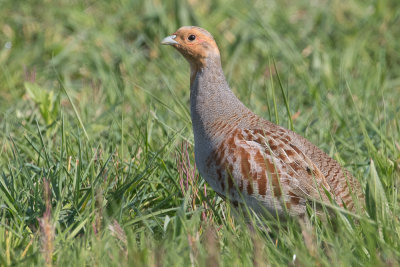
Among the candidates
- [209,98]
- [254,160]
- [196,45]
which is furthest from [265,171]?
[196,45]

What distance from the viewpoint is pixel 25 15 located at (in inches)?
268

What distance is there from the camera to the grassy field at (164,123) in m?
3.02

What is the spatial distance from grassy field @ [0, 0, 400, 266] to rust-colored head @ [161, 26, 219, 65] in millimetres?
340

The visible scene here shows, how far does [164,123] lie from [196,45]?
24.5 inches

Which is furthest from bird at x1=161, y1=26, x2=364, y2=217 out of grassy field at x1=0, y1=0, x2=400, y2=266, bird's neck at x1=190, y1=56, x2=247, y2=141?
grassy field at x1=0, y1=0, x2=400, y2=266

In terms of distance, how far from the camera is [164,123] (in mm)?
4422

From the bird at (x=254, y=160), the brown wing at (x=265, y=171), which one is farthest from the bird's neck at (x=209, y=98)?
the brown wing at (x=265, y=171)

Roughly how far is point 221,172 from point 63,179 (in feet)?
2.99

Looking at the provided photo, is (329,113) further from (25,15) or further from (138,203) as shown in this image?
(25,15)

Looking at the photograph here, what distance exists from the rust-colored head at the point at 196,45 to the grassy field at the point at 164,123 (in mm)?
340

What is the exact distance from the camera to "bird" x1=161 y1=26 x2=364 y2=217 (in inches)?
143

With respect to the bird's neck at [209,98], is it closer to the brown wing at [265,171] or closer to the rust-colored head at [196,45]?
the rust-colored head at [196,45]

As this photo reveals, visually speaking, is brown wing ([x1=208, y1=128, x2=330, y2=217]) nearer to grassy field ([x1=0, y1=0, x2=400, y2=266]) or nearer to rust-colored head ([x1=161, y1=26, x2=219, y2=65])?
grassy field ([x1=0, y1=0, x2=400, y2=266])

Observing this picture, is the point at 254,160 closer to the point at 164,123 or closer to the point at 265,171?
the point at 265,171
